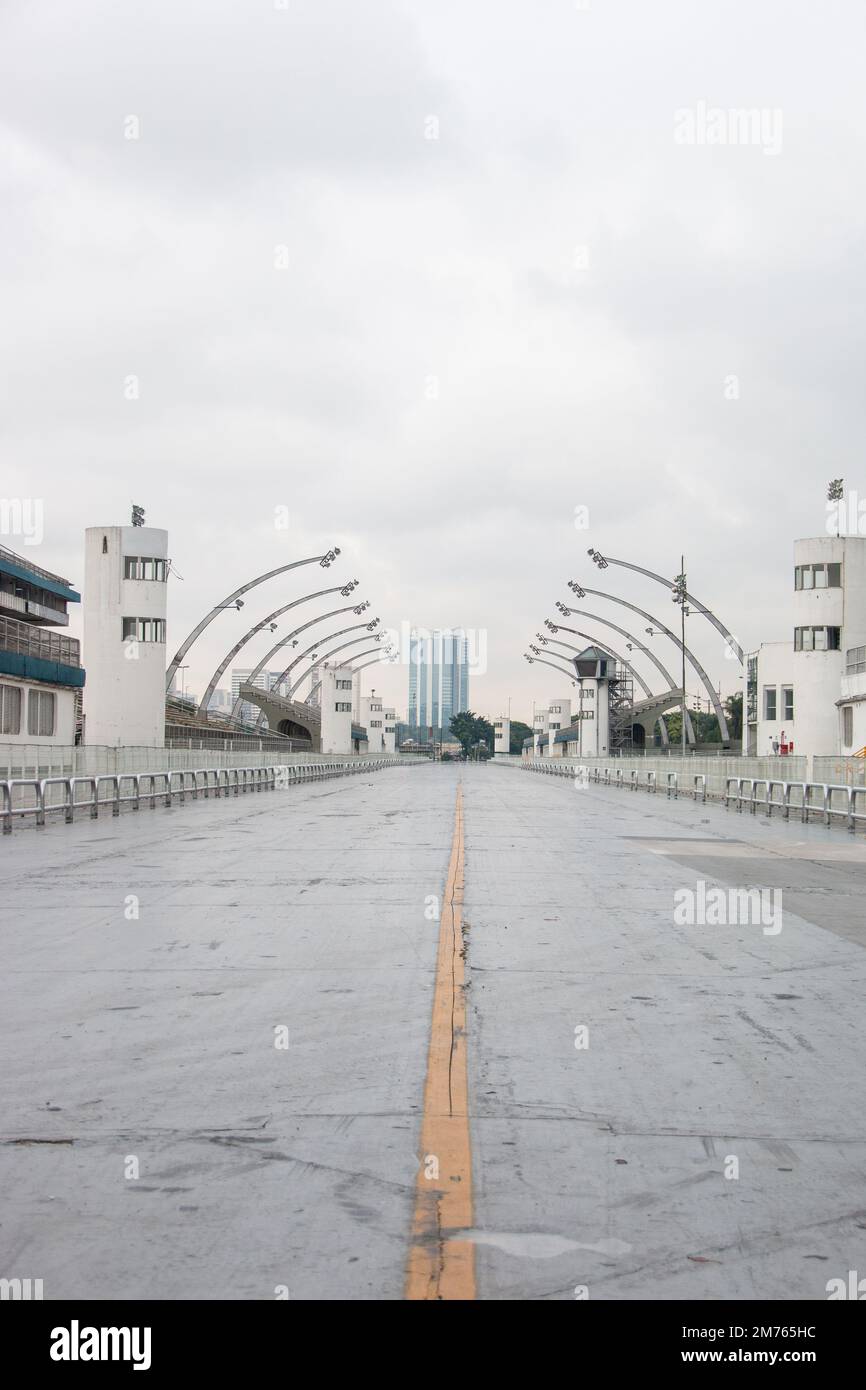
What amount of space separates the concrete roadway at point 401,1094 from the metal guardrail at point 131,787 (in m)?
13.4

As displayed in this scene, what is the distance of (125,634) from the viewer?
56.8 m

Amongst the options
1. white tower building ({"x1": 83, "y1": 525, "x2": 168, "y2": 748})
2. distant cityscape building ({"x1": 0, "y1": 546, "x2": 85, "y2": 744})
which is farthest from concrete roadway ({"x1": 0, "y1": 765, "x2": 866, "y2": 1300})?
distant cityscape building ({"x1": 0, "y1": 546, "x2": 85, "y2": 744})

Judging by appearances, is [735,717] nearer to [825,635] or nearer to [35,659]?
[825,635]

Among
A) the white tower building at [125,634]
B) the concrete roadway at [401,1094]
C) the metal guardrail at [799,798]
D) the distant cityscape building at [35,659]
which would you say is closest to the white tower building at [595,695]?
the distant cityscape building at [35,659]

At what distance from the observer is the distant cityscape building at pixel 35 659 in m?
59.2

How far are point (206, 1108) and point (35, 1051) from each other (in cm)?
160

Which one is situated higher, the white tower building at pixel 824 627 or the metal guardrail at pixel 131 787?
the white tower building at pixel 824 627

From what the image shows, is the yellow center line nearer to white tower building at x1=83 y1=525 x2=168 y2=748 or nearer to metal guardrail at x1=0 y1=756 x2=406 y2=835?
metal guardrail at x1=0 y1=756 x2=406 y2=835

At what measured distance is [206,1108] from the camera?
6230 millimetres

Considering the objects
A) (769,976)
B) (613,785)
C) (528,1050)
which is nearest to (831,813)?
(769,976)

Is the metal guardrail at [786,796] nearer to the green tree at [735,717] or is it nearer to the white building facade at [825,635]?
the white building facade at [825,635]

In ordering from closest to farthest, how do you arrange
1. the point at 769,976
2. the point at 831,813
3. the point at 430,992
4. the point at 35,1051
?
1. the point at 35,1051
2. the point at 430,992
3. the point at 769,976
4. the point at 831,813
